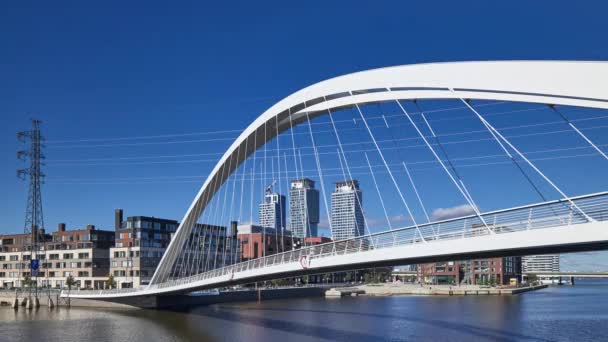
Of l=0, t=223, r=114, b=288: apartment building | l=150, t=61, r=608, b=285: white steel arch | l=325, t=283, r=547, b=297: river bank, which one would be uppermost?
l=150, t=61, r=608, b=285: white steel arch

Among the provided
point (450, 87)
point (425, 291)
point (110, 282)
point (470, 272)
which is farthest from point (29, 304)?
point (470, 272)

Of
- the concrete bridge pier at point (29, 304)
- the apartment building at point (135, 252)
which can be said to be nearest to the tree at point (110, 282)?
the apartment building at point (135, 252)

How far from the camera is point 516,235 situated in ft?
50.6

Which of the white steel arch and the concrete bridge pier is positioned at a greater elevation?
the white steel arch

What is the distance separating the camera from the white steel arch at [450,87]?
1375cm

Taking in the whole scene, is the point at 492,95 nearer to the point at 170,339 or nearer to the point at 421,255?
the point at 421,255

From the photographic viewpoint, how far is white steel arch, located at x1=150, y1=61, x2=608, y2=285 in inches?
541

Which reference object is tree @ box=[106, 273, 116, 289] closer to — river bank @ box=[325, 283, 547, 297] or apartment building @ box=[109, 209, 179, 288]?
apartment building @ box=[109, 209, 179, 288]

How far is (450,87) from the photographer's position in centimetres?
1778

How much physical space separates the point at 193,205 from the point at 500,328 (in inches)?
847

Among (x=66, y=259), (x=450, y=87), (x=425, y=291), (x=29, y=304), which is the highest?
(x=450, y=87)

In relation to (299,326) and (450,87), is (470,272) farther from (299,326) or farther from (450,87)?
(450,87)

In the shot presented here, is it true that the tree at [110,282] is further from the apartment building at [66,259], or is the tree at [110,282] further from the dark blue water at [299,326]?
the dark blue water at [299,326]

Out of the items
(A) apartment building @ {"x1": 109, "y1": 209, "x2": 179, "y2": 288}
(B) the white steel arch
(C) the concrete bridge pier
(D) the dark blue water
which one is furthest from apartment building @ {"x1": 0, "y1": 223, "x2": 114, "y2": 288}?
(B) the white steel arch
